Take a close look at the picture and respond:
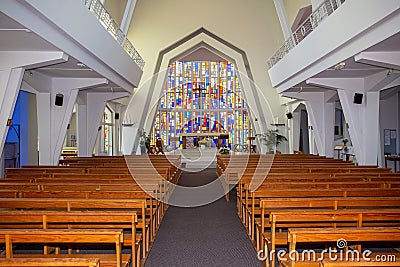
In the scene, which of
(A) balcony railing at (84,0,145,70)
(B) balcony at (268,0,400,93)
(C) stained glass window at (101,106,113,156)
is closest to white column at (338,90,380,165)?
Result: (B) balcony at (268,0,400,93)

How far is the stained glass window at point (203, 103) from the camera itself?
76.3 ft

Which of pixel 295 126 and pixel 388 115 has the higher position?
pixel 388 115

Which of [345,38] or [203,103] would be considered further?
[203,103]

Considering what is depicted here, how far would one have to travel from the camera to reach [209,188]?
9.41 meters

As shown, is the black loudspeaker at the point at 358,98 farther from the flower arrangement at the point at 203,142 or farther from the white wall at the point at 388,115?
the flower arrangement at the point at 203,142

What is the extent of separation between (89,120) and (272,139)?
7881 millimetres

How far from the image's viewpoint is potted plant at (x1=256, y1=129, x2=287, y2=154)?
16.7 metres

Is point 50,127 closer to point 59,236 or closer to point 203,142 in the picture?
point 59,236

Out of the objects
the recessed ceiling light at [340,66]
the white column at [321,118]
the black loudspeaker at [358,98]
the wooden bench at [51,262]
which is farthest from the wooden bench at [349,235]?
the white column at [321,118]

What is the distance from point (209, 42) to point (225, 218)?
13.7 meters

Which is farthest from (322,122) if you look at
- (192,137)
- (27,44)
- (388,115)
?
(192,137)

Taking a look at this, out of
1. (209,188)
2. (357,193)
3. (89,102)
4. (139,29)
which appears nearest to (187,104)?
(139,29)

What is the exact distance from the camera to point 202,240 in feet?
16.1

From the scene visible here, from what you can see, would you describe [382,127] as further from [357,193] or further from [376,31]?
[357,193]
